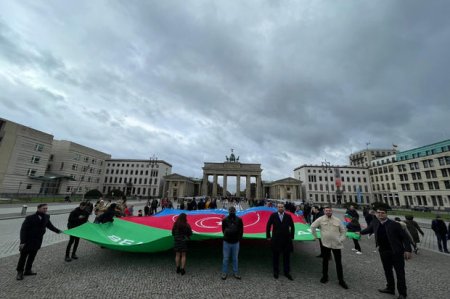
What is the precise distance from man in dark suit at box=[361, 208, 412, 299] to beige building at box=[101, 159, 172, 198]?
9199 cm

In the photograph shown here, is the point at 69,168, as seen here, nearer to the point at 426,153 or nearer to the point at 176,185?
the point at 176,185

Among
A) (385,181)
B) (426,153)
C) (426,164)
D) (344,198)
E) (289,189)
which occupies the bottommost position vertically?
(344,198)

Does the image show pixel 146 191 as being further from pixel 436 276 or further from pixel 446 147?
pixel 446 147

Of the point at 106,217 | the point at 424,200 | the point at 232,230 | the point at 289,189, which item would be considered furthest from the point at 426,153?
the point at 106,217

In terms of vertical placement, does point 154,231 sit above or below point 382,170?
below

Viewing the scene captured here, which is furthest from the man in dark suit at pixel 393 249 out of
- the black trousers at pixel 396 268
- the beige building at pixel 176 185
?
the beige building at pixel 176 185

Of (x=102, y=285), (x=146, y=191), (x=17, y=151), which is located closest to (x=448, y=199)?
(x=102, y=285)

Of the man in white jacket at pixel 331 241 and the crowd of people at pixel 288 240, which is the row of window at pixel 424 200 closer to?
the crowd of people at pixel 288 240

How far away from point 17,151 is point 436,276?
2753 inches

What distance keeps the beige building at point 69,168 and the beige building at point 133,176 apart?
1227 centimetres

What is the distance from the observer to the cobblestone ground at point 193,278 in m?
5.09

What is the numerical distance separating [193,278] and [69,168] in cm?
7796

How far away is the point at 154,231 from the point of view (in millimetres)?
8805

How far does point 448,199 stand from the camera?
171 ft
